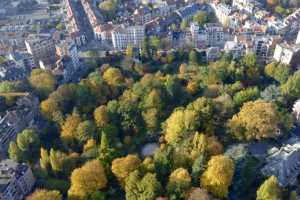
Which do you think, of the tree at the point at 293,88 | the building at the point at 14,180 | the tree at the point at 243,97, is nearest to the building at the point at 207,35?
the tree at the point at 293,88

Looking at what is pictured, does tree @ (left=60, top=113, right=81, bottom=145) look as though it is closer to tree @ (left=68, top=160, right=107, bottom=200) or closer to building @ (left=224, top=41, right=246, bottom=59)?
tree @ (left=68, top=160, right=107, bottom=200)

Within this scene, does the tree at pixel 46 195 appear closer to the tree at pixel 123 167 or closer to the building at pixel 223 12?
the tree at pixel 123 167

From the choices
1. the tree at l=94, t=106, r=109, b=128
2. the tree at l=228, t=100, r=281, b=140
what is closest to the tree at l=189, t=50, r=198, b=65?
the tree at l=228, t=100, r=281, b=140

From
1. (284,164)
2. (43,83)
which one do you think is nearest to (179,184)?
(284,164)

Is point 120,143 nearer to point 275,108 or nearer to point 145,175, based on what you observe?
point 145,175

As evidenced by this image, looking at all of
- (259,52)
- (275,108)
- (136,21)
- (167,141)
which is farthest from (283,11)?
(167,141)
